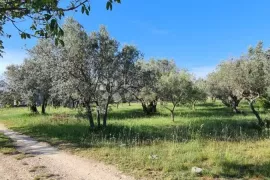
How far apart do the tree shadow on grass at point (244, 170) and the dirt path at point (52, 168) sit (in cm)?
350

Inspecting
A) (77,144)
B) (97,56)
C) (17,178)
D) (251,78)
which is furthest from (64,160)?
(251,78)

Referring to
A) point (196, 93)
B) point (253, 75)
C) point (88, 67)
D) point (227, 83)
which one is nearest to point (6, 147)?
point (88, 67)

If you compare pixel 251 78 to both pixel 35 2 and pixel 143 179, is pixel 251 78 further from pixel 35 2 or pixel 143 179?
pixel 35 2

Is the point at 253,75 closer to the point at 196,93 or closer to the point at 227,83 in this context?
the point at 227,83

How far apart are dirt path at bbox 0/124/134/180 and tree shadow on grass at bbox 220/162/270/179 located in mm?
3497

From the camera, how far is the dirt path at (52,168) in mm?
9070

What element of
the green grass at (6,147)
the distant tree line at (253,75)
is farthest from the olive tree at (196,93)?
the green grass at (6,147)

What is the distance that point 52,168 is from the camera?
1009 centimetres

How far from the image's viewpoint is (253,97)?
27781 mm

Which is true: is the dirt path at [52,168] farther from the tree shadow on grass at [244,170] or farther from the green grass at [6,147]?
the tree shadow on grass at [244,170]

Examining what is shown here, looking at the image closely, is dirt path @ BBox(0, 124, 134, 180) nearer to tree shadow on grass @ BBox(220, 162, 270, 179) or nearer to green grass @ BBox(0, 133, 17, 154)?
green grass @ BBox(0, 133, 17, 154)

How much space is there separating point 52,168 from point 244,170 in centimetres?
699

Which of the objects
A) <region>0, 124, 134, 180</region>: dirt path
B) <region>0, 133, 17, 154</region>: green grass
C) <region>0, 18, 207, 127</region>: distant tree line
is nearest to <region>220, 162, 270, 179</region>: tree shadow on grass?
<region>0, 124, 134, 180</region>: dirt path

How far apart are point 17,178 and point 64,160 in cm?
255
